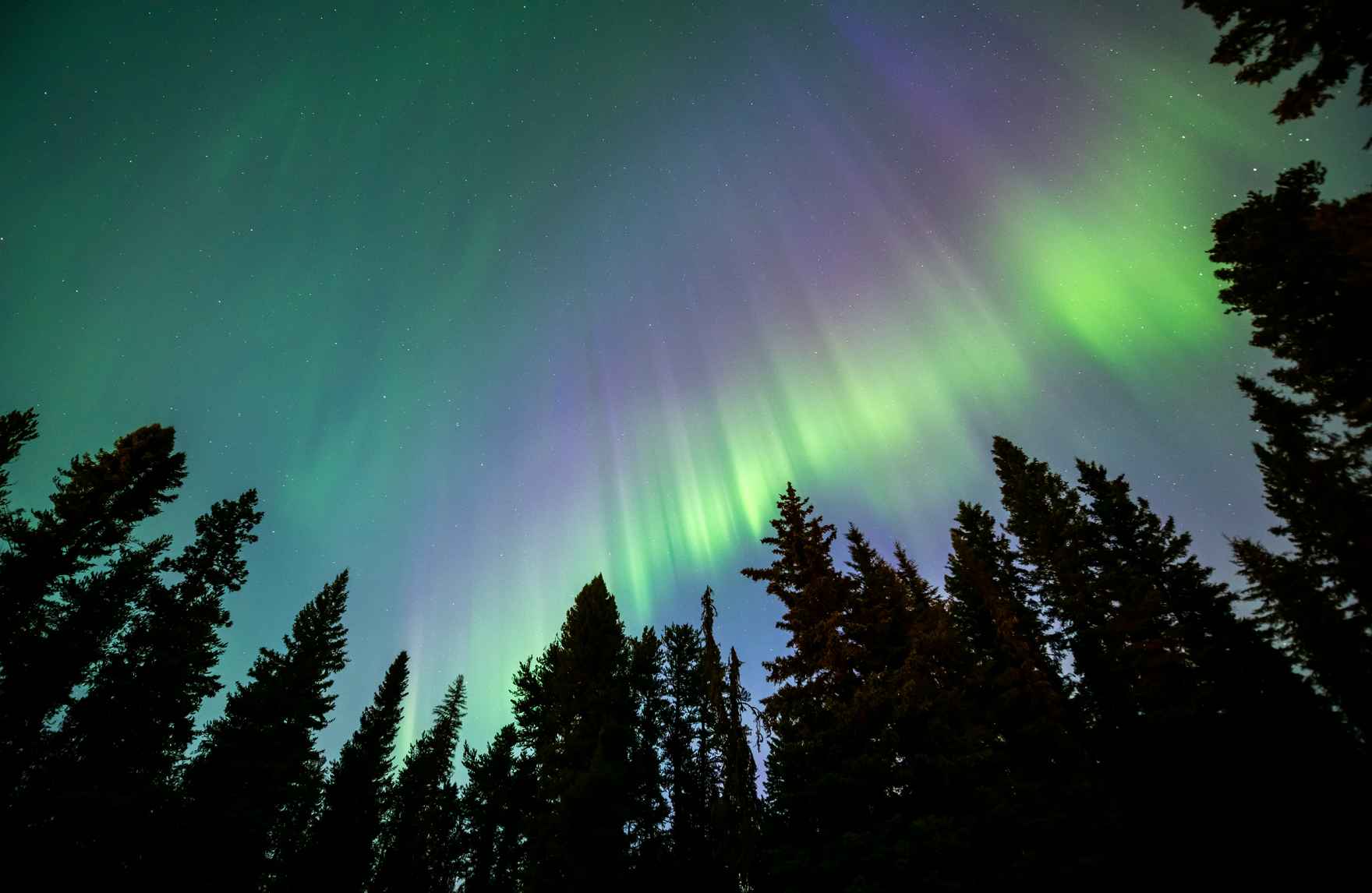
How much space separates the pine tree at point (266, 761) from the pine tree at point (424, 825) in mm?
5673

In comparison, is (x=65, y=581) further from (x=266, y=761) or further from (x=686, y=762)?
(x=686, y=762)

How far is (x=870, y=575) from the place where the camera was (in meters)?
19.3

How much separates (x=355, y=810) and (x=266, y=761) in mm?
8451

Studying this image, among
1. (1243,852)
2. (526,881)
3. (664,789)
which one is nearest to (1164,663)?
(1243,852)

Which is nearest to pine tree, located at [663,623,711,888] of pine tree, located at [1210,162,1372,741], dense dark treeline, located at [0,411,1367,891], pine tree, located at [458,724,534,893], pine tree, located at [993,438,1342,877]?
dense dark treeline, located at [0,411,1367,891]

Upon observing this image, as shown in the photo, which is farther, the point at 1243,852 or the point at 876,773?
the point at 1243,852

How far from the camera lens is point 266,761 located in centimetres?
2167

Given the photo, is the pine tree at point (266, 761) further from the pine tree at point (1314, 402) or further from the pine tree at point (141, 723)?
the pine tree at point (1314, 402)

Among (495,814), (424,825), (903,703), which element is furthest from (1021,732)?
(424,825)

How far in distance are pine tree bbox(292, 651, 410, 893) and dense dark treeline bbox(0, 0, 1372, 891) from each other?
0.17 meters

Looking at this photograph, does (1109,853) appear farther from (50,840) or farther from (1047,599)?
(50,840)

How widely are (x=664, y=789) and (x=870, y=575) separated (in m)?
15.4

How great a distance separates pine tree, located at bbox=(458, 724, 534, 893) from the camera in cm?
2803

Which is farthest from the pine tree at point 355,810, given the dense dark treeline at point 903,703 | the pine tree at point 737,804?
the pine tree at point 737,804
